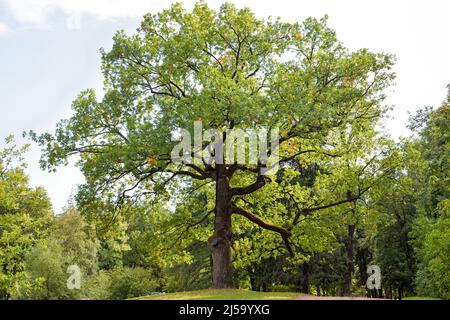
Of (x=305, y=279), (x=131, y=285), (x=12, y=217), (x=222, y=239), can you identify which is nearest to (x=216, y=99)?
(x=222, y=239)

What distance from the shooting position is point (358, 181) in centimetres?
2244

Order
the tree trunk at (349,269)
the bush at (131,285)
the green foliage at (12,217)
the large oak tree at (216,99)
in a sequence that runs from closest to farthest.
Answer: the large oak tree at (216,99), the green foliage at (12,217), the tree trunk at (349,269), the bush at (131,285)

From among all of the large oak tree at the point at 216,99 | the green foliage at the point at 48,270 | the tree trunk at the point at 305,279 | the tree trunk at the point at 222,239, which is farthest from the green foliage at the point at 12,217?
the tree trunk at the point at 305,279

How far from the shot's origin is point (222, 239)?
67.4 ft

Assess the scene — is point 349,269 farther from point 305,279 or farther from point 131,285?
point 131,285

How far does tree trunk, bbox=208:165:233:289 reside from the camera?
20219 mm

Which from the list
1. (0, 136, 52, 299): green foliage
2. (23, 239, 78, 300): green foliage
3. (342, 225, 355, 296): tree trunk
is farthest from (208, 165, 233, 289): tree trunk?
(23, 239, 78, 300): green foliage

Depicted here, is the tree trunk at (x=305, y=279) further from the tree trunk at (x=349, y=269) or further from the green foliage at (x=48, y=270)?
the green foliage at (x=48, y=270)

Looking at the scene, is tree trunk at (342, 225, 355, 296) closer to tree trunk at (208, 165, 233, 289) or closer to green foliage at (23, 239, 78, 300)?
tree trunk at (208, 165, 233, 289)

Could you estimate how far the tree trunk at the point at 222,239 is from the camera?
2022cm
